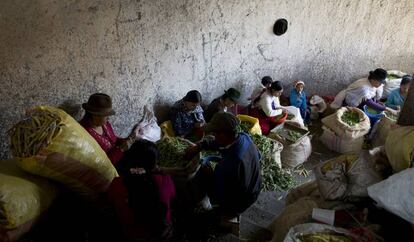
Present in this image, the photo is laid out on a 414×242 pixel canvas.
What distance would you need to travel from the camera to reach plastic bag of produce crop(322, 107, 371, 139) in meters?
5.81

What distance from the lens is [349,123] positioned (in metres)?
5.94

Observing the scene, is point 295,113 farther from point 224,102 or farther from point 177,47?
point 177,47

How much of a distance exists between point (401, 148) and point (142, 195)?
6.34 ft

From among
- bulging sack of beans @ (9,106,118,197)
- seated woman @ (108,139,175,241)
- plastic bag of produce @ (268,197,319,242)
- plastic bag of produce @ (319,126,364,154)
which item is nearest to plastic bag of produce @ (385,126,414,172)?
plastic bag of produce @ (268,197,319,242)

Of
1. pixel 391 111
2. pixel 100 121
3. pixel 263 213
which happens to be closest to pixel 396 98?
pixel 391 111

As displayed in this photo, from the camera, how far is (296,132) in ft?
18.5

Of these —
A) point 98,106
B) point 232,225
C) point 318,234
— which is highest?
point 98,106

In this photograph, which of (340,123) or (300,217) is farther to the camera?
(340,123)

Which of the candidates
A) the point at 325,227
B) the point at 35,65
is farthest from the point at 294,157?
the point at 35,65

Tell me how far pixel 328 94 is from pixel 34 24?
5.68 metres

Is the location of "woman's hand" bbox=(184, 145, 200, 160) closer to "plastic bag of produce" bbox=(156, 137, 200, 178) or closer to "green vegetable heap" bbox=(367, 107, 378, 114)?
"plastic bag of produce" bbox=(156, 137, 200, 178)

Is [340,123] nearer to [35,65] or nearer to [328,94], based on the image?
[328,94]

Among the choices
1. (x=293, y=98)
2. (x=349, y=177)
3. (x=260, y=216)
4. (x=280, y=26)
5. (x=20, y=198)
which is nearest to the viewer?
(x=349, y=177)

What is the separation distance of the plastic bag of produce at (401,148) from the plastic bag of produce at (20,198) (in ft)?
8.58
